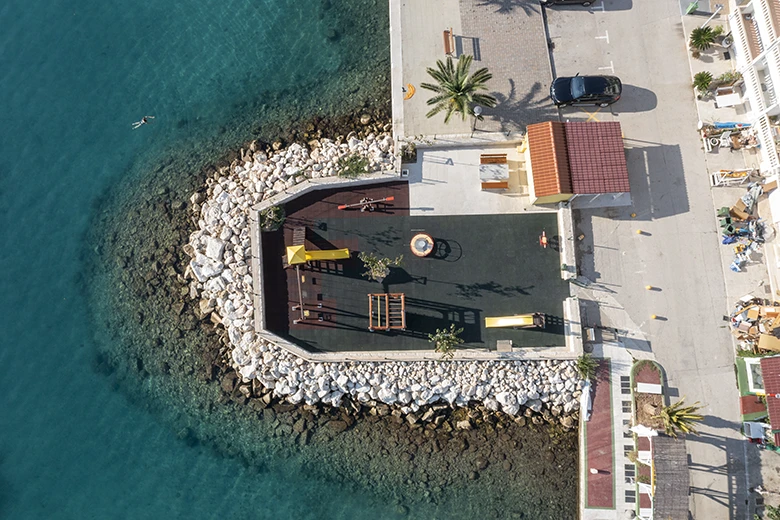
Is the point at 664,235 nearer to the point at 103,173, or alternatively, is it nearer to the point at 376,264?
the point at 376,264

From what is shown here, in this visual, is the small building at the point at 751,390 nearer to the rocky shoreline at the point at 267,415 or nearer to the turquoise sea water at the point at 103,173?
the rocky shoreline at the point at 267,415

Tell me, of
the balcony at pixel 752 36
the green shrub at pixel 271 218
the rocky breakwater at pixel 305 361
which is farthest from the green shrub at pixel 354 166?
the balcony at pixel 752 36

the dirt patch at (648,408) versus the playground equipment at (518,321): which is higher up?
the playground equipment at (518,321)

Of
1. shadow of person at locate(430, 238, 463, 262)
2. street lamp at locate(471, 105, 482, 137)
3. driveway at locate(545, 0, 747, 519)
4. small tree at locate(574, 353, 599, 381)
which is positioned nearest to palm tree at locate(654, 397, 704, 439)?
driveway at locate(545, 0, 747, 519)

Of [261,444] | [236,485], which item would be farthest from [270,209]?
[236,485]

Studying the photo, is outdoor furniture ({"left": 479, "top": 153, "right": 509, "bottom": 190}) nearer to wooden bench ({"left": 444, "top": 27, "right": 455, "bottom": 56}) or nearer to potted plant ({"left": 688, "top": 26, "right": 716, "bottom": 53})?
wooden bench ({"left": 444, "top": 27, "right": 455, "bottom": 56})

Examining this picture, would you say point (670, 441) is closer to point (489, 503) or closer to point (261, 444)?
point (489, 503)
